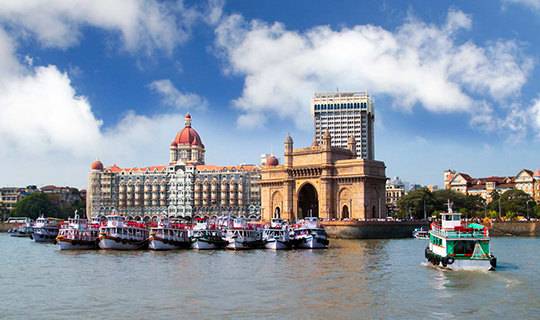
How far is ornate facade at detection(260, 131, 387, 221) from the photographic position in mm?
94812

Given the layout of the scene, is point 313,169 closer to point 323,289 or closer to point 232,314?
point 323,289

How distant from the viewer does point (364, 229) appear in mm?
86188

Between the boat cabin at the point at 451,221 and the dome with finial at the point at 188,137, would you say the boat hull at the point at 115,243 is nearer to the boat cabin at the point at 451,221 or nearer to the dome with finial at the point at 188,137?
the boat cabin at the point at 451,221

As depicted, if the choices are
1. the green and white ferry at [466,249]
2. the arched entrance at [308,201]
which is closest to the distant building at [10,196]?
the arched entrance at [308,201]

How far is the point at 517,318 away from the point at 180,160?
5316 inches

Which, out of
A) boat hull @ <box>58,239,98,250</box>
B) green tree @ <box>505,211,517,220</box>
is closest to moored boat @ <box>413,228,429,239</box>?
green tree @ <box>505,211,517,220</box>

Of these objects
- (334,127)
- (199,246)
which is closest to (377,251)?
(199,246)

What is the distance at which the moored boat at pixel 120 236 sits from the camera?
A: 62.0 meters

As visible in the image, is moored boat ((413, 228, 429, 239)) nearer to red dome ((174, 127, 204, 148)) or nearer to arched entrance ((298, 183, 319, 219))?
arched entrance ((298, 183, 319, 219))

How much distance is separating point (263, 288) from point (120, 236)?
32.0 m

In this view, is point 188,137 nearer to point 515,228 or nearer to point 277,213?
point 277,213

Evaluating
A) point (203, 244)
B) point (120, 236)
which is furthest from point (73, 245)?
point (203, 244)

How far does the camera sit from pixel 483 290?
3294cm

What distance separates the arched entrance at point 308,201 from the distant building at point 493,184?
178 ft
